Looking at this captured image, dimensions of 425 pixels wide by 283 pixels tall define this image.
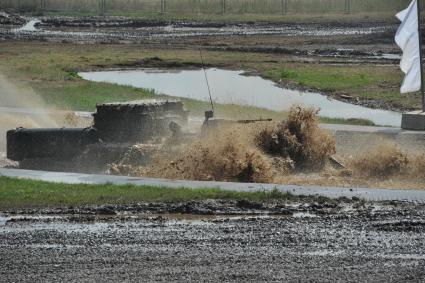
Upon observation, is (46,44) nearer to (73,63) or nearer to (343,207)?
(73,63)

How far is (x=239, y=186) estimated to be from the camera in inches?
741

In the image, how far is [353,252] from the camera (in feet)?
45.4

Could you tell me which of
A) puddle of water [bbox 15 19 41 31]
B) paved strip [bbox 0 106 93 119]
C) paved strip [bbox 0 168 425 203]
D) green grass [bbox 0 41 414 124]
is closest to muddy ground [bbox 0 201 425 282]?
paved strip [bbox 0 168 425 203]

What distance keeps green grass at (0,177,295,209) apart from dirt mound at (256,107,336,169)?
4663 mm

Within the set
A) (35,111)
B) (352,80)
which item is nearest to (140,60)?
(352,80)

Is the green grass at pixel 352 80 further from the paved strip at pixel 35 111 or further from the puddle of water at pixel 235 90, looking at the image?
the paved strip at pixel 35 111

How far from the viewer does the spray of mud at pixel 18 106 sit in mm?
28031

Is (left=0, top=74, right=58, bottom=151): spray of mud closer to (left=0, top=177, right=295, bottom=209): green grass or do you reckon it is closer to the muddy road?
(left=0, top=177, right=295, bottom=209): green grass

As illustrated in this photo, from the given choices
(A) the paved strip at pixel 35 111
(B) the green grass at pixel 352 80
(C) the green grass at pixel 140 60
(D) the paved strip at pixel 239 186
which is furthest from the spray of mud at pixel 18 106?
(B) the green grass at pixel 352 80

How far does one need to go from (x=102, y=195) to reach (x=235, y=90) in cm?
1953

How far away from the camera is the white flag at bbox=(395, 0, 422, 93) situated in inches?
1021

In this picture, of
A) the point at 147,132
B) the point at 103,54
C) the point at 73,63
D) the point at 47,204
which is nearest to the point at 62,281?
the point at 47,204

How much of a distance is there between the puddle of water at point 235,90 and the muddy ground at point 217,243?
11954 millimetres

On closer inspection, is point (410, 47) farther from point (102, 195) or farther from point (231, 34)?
point (231, 34)
